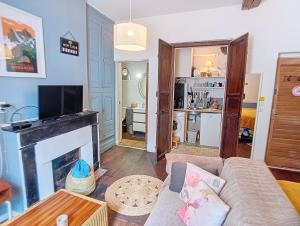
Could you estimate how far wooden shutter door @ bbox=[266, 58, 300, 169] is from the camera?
294 centimetres

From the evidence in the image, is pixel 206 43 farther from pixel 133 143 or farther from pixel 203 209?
pixel 203 209

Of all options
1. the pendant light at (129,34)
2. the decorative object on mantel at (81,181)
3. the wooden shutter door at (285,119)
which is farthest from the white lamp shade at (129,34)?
the wooden shutter door at (285,119)

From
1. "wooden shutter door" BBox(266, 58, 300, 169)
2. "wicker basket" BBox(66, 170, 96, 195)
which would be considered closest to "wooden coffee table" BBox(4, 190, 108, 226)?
"wicker basket" BBox(66, 170, 96, 195)

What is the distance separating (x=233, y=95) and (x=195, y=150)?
158 centimetres

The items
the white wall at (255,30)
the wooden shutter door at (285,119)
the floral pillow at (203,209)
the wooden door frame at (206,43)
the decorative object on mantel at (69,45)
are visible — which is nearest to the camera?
the floral pillow at (203,209)

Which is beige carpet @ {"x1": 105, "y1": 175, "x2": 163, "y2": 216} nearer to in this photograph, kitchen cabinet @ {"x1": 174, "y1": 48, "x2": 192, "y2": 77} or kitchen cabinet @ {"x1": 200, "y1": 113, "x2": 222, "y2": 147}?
kitchen cabinet @ {"x1": 200, "y1": 113, "x2": 222, "y2": 147}

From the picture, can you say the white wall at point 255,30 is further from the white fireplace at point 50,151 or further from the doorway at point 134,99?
the white fireplace at point 50,151

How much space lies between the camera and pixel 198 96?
4785 mm

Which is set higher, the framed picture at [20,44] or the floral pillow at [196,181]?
the framed picture at [20,44]

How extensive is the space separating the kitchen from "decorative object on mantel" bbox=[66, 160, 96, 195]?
2.41 meters

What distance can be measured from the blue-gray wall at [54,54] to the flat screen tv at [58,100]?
0.63ft

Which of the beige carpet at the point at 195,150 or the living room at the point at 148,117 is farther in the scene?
the beige carpet at the point at 195,150

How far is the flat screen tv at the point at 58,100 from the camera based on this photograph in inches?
85.7

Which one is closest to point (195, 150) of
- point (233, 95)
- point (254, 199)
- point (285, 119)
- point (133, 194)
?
point (233, 95)
